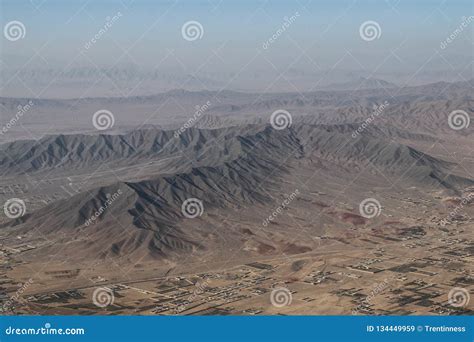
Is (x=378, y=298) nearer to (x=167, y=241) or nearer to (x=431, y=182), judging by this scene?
(x=167, y=241)

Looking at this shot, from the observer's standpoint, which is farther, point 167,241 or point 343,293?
point 167,241

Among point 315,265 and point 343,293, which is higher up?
point 315,265

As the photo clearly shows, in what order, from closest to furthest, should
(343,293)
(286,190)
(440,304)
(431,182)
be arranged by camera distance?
(440,304) → (343,293) → (286,190) → (431,182)

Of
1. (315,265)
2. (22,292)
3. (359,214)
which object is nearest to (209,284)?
(315,265)

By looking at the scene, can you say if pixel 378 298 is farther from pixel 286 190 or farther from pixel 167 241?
pixel 286 190

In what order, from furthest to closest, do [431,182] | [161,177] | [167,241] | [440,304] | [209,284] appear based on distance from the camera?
[431,182] < [161,177] < [167,241] < [209,284] < [440,304]

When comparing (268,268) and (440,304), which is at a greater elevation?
(268,268)

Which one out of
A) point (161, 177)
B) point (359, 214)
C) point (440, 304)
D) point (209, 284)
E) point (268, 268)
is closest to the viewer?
point (440, 304)

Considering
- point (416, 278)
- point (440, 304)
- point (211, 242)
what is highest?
point (211, 242)

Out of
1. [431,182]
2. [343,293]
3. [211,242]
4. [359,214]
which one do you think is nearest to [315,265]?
[343,293]
